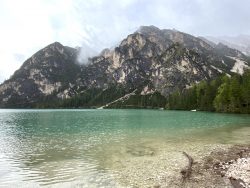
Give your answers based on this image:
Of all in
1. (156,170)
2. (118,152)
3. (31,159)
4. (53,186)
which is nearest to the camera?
(53,186)

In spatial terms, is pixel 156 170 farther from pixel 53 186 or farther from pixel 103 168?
pixel 53 186

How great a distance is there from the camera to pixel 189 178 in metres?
27.2

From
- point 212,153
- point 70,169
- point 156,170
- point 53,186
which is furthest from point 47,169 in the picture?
point 212,153

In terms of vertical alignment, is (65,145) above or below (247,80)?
below

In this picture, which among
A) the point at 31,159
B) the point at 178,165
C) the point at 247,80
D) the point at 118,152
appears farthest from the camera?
the point at 247,80

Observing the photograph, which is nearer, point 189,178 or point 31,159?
Answer: point 189,178

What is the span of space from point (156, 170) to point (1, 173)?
15670 mm

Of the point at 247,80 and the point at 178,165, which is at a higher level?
the point at 247,80

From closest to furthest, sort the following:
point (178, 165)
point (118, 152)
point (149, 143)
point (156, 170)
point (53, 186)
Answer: point (53, 186)
point (156, 170)
point (178, 165)
point (118, 152)
point (149, 143)

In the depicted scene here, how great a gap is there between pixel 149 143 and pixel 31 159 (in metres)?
19.0

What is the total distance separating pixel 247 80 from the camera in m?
141

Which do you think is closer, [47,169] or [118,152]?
[47,169]

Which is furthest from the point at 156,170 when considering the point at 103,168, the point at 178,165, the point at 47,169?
the point at 47,169

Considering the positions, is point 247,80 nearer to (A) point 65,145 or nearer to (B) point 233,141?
(B) point 233,141
